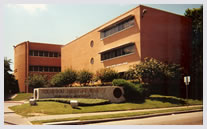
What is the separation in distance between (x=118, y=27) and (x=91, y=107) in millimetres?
17082

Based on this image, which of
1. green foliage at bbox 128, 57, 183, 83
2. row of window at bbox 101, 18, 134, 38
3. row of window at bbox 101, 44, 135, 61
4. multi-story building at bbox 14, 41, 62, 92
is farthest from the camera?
multi-story building at bbox 14, 41, 62, 92

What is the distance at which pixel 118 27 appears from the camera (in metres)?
34.0

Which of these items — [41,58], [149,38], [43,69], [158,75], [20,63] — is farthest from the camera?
[41,58]

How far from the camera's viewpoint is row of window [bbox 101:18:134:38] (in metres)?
31.5

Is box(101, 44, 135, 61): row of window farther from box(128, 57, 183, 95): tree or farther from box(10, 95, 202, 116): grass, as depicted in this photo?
box(10, 95, 202, 116): grass

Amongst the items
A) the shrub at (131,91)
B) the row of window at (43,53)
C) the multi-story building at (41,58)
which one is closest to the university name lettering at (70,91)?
the shrub at (131,91)

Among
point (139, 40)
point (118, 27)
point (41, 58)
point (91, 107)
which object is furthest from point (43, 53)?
point (91, 107)

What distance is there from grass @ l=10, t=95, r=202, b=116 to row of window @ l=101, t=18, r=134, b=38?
1104 centimetres

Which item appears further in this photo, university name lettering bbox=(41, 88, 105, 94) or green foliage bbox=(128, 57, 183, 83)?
green foliage bbox=(128, 57, 183, 83)

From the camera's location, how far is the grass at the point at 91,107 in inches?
688

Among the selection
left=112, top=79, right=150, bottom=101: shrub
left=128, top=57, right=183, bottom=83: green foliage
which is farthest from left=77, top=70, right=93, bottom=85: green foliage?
left=112, top=79, right=150, bottom=101: shrub

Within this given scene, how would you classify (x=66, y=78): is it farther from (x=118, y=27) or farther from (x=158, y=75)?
(x=158, y=75)

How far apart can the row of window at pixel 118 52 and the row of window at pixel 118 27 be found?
9.13 feet

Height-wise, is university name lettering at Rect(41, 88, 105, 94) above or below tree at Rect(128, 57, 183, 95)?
below
